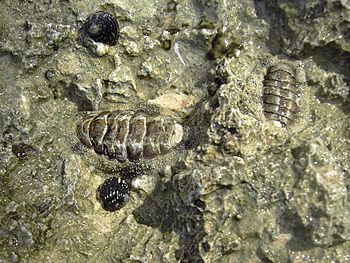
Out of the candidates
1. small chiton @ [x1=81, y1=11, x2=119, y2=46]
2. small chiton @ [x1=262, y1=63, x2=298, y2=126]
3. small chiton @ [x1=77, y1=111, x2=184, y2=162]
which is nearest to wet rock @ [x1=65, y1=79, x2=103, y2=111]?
small chiton @ [x1=77, y1=111, x2=184, y2=162]

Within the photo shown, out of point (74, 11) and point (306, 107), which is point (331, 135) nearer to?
point (306, 107)

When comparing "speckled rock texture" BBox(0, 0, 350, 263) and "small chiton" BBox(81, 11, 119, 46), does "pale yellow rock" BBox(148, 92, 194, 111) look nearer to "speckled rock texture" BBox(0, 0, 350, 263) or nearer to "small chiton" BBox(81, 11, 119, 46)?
"speckled rock texture" BBox(0, 0, 350, 263)

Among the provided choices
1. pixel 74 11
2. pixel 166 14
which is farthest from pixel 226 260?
pixel 74 11

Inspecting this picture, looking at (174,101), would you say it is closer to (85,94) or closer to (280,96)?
(85,94)

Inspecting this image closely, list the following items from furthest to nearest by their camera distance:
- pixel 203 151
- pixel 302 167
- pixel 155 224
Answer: pixel 155 224 < pixel 203 151 < pixel 302 167

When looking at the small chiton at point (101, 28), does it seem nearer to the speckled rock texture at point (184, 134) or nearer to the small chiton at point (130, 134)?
the speckled rock texture at point (184, 134)

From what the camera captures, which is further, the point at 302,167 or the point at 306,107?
the point at 306,107

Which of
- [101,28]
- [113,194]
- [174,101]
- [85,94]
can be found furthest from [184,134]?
[101,28]

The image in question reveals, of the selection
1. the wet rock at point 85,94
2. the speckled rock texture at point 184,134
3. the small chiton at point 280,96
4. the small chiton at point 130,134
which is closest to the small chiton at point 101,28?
the speckled rock texture at point 184,134
